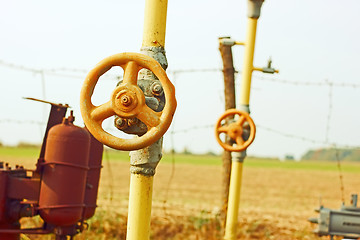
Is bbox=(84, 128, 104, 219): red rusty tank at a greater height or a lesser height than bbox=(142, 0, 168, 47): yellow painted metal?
lesser

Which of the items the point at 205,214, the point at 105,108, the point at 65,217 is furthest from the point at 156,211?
the point at 105,108

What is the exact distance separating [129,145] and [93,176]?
2.76 meters

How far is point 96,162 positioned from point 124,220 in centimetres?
192

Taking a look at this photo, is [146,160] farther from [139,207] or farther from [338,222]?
[338,222]

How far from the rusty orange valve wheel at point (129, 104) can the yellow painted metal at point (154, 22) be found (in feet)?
0.45

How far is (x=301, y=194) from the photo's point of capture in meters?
16.7

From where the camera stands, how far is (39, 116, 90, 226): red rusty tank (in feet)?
12.8

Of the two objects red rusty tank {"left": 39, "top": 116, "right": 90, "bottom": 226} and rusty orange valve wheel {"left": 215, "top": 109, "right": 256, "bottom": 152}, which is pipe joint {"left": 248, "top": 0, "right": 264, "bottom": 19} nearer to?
rusty orange valve wheel {"left": 215, "top": 109, "right": 256, "bottom": 152}

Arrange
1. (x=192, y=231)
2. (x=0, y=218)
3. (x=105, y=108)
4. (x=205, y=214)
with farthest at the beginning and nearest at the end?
1. (x=205, y=214)
2. (x=192, y=231)
3. (x=0, y=218)
4. (x=105, y=108)

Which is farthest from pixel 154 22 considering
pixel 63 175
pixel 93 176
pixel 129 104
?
pixel 93 176

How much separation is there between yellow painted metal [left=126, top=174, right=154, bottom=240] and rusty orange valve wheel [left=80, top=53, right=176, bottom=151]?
203 millimetres

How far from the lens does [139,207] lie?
2008mm

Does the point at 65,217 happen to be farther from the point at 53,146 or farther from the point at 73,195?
the point at 53,146

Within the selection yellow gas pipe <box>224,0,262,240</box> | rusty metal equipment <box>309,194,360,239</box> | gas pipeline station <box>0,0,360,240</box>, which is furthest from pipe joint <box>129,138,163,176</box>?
rusty metal equipment <box>309,194,360,239</box>
